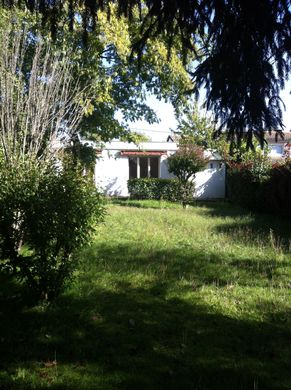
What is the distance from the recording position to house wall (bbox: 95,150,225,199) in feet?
83.2

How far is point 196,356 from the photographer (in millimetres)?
3557

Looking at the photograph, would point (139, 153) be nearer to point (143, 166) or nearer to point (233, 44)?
point (143, 166)

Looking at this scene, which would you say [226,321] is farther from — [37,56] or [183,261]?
[37,56]

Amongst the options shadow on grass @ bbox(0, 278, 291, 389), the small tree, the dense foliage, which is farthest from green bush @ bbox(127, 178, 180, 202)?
shadow on grass @ bbox(0, 278, 291, 389)

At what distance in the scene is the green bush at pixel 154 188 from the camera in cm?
2241

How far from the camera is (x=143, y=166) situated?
27.1 m

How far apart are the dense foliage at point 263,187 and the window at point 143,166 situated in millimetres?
7745

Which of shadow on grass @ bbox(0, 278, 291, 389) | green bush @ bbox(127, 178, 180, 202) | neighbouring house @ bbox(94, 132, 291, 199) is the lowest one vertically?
shadow on grass @ bbox(0, 278, 291, 389)

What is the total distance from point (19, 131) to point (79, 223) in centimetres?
440

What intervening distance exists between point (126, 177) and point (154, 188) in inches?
129

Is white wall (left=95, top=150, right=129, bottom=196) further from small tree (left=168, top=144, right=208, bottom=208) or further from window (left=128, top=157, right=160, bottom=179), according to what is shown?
small tree (left=168, top=144, right=208, bottom=208)

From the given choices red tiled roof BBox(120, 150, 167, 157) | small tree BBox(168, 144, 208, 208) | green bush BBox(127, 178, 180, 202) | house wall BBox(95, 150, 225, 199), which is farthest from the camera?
red tiled roof BBox(120, 150, 167, 157)

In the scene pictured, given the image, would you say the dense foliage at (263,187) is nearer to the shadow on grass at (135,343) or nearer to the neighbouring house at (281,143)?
the neighbouring house at (281,143)

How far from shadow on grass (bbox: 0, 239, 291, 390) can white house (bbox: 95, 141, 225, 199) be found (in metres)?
20.0
